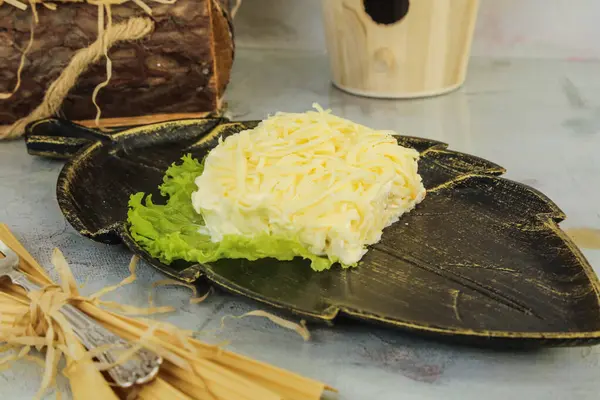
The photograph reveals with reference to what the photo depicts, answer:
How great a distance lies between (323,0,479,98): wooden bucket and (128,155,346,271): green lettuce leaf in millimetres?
650

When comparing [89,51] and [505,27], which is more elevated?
[89,51]

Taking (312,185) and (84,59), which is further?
(84,59)

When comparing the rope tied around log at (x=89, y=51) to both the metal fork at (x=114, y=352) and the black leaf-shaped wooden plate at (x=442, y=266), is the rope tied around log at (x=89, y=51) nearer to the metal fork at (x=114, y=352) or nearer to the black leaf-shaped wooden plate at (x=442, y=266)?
the black leaf-shaped wooden plate at (x=442, y=266)

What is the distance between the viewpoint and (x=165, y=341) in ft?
1.84

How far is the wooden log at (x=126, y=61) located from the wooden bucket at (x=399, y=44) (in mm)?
266

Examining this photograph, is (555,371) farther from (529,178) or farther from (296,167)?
(529,178)

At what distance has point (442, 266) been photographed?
0.68 metres

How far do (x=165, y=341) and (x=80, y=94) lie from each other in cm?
73

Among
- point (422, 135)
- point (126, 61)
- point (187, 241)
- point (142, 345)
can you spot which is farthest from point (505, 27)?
point (142, 345)

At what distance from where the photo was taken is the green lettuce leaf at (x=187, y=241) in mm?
686

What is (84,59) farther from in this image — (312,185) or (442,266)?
(442,266)

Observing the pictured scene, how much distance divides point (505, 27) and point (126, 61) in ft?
3.25

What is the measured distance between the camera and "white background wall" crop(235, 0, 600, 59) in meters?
1.55

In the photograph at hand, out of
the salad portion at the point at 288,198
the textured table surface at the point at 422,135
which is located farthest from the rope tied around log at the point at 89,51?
the salad portion at the point at 288,198
